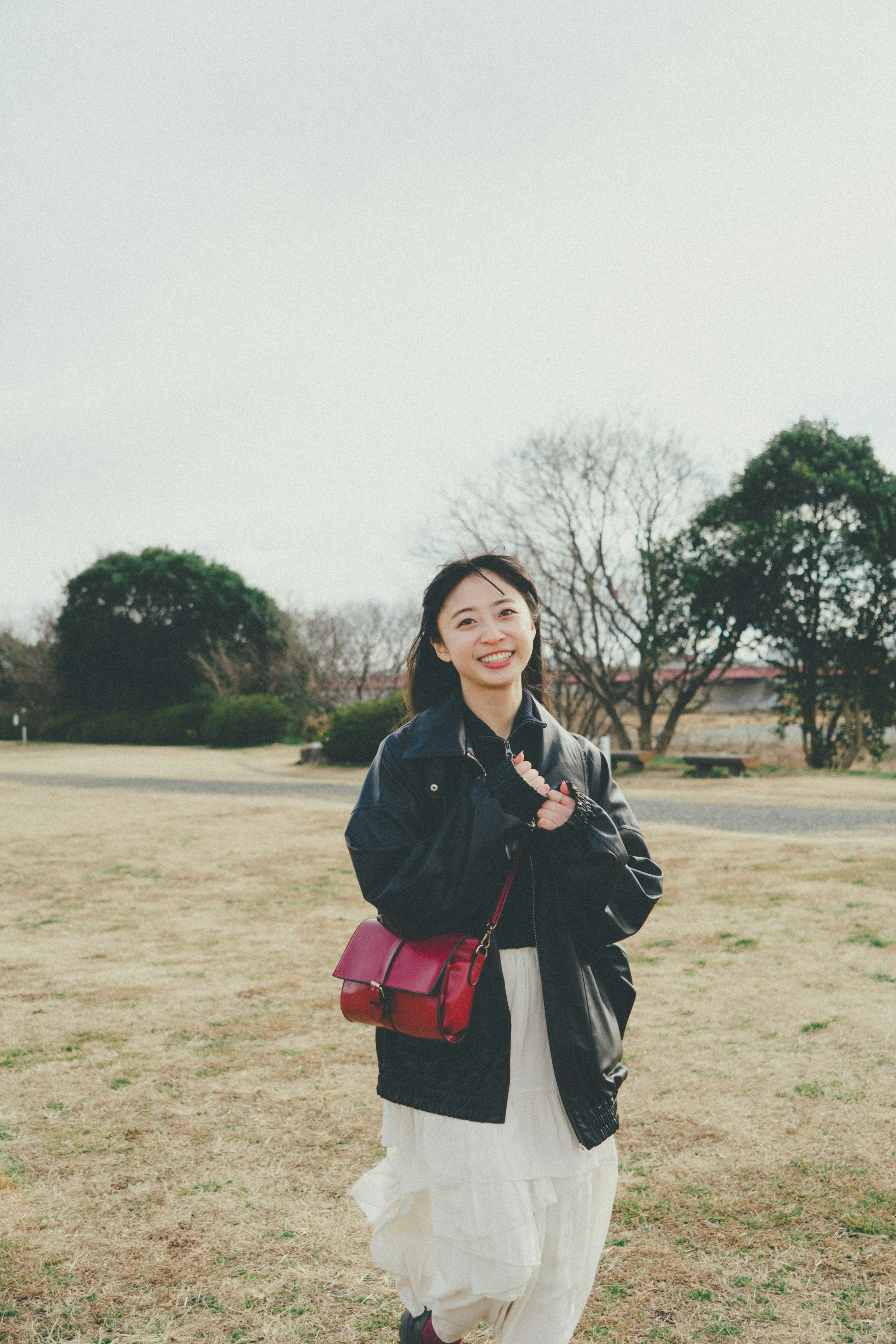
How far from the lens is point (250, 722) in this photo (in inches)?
1116

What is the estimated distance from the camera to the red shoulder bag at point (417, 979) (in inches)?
68.3

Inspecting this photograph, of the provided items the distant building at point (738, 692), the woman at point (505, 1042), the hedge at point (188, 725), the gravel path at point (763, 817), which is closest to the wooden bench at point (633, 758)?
the distant building at point (738, 692)

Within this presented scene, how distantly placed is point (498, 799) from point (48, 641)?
→ 129 feet

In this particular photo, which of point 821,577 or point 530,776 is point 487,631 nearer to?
point 530,776

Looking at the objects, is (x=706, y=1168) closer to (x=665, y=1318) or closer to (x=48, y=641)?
(x=665, y=1318)

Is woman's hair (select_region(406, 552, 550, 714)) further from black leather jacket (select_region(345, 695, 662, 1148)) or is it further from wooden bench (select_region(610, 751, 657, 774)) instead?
wooden bench (select_region(610, 751, 657, 774))

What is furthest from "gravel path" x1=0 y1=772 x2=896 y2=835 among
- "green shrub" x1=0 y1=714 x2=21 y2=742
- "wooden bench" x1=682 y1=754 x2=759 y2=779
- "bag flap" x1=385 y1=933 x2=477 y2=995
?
"green shrub" x1=0 y1=714 x2=21 y2=742

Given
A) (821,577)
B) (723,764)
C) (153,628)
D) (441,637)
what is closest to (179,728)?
(153,628)

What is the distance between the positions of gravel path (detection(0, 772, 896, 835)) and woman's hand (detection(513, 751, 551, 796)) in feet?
28.8

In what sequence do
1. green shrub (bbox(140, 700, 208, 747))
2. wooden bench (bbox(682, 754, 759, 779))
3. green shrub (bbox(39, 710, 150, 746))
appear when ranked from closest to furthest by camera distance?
wooden bench (bbox(682, 754, 759, 779))
green shrub (bbox(140, 700, 208, 747))
green shrub (bbox(39, 710, 150, 746))

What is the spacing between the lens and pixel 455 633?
84.6 inches

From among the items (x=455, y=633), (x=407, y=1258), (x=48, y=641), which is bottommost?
(x=407, y=1258)

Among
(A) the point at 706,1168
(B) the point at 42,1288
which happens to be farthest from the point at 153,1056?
(A) the point at 706,1168

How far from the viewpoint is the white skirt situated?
174 cm
